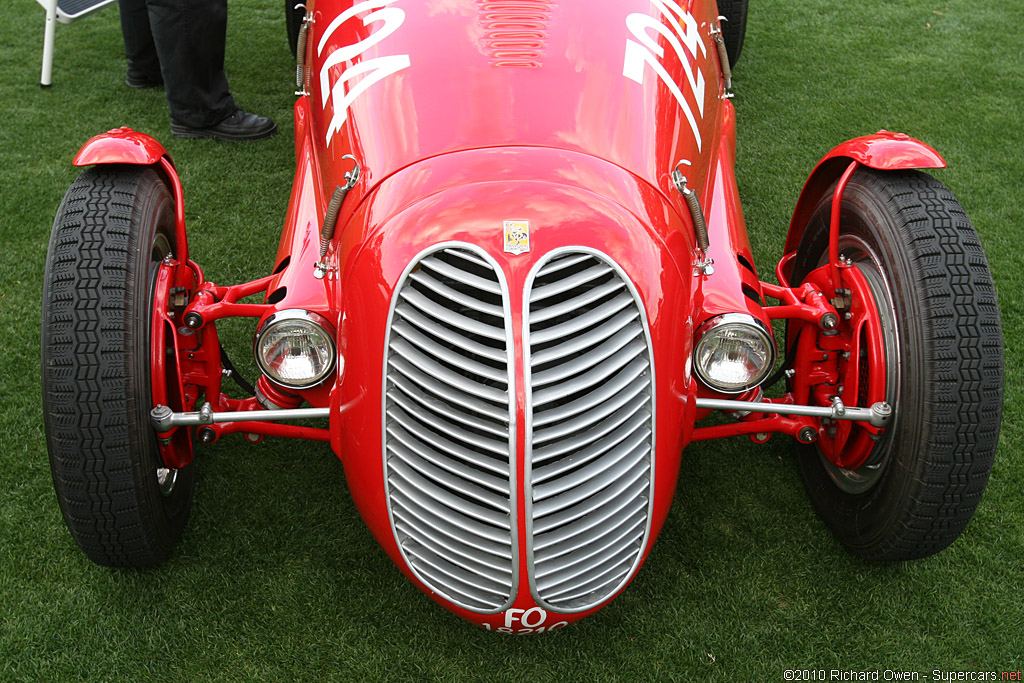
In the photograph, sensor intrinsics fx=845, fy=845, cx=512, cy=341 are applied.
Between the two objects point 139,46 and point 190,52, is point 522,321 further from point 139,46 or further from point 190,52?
point 139,46

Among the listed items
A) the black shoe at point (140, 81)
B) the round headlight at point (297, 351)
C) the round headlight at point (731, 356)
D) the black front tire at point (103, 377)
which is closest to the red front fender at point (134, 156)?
the black front tire at point (103, 377)

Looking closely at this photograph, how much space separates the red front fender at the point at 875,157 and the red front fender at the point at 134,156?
2.08m

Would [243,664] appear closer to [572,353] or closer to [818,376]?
[572,353]

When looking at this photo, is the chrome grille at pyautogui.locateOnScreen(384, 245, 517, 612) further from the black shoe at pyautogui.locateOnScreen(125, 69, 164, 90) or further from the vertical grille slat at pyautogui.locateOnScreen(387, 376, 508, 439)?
the black shoe at pyautogui.locateOnScreen(125, 69, 164, 90)

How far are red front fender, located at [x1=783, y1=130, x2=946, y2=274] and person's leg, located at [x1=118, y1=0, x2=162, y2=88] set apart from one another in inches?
148

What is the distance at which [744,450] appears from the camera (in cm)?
302

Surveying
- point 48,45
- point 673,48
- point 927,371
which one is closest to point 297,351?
point 673,48

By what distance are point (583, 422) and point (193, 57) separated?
140 inches

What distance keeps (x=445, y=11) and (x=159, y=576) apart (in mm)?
1886

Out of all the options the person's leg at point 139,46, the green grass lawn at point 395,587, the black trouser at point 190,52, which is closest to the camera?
the green grass lawn at point 395,587

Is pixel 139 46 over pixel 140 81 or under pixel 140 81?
over

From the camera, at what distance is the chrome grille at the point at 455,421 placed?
1.86 metres

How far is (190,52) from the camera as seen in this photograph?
4.42 meters

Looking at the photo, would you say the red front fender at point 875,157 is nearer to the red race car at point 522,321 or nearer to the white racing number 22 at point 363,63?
the red race car at point 522,321
